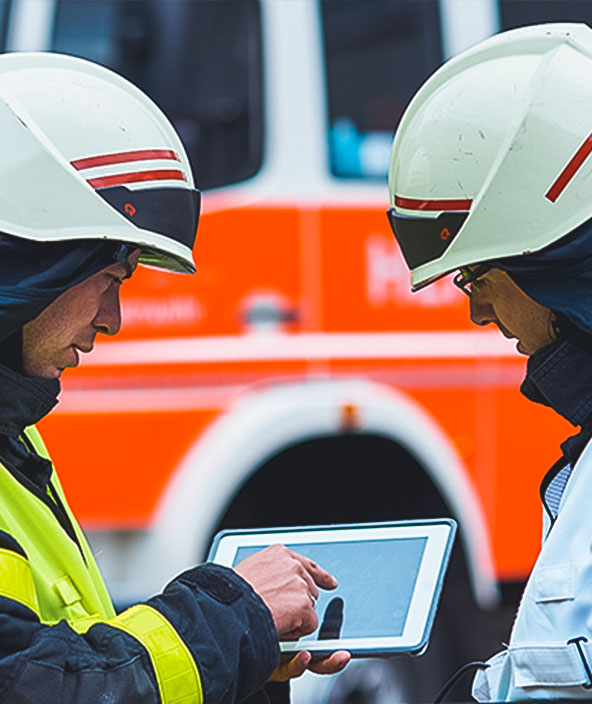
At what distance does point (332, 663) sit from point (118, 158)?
0.82 m

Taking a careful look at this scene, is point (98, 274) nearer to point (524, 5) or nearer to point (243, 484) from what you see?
point (243, 484)

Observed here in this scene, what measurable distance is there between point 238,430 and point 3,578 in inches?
100

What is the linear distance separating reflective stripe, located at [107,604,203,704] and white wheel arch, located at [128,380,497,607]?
2440mm

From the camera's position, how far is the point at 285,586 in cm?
193

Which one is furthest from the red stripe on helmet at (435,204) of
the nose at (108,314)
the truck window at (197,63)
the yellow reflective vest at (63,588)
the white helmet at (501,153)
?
the truck window at (197,63)

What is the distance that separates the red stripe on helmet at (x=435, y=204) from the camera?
2.00 metres

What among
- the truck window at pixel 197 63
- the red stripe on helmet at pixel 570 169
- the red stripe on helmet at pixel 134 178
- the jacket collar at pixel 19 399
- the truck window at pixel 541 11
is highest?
the truck window at pixel 541 11

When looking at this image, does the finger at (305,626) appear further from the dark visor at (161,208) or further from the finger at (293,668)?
the dark visor at (161,208)

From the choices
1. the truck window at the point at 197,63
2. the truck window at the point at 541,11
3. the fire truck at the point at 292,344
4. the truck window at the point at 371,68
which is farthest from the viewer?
the truck window at the point at 541,11

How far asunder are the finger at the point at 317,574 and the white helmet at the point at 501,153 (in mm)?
479

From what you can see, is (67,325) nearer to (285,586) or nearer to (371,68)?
(285,586)

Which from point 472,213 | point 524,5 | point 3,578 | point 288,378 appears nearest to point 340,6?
point 524,5

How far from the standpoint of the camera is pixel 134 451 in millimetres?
4219

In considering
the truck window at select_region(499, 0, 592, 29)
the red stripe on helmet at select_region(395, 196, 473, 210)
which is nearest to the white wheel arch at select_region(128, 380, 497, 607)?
the truck window at select_region(499, 0, 592, 29)
